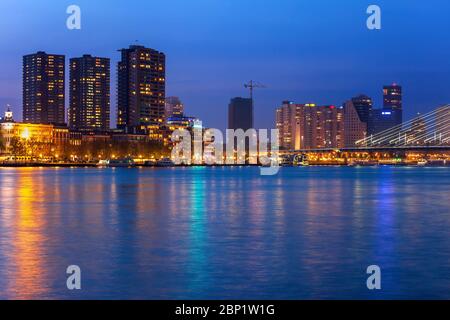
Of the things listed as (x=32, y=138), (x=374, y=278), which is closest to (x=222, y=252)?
(x=374, y=278)

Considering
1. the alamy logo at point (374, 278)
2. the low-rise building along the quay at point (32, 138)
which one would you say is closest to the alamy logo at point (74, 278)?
the alamy logo at point (374, 278)

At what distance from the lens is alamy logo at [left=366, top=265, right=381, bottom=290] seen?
14164 millimetres

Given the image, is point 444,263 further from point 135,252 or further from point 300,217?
point 300,217

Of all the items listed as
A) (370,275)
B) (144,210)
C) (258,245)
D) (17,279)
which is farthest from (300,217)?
(17,279)

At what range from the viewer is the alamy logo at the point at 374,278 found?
1416 cm

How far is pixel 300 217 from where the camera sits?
96.3 feet

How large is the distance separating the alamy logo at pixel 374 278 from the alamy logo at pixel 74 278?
19.3 feet

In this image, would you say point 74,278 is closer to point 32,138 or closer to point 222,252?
point 222,252

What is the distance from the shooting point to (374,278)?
1485 cm

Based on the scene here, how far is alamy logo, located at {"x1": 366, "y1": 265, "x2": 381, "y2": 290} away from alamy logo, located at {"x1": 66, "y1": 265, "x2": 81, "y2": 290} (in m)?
5.87

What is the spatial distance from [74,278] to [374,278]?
6322 mm

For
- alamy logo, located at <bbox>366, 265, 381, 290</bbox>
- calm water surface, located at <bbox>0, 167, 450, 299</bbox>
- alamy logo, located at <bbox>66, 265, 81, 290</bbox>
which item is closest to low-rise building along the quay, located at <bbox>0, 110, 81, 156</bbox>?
calm water surface, located at <bbox>0, 167, 450, 299</bbox>

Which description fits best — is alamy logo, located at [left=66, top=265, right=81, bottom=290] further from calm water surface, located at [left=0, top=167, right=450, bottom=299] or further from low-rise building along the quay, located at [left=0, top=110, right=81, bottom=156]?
low-rise building along the quay, located at [left=0, top=110, right=81, bottom=156]
